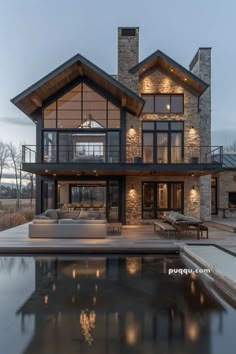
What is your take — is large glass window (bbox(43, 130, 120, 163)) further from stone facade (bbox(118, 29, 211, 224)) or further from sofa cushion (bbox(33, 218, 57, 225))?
sofa cushion (bbox(33, 218, 57, 225))

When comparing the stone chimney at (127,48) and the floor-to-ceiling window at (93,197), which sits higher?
the stone chimney at (127,48)

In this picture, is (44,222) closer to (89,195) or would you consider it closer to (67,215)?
(67,215)

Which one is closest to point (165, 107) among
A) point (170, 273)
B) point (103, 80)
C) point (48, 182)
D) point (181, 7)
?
point (103, 80)

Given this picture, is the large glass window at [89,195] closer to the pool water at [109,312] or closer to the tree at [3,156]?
the pool water at [109,312]

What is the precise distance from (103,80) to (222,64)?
30853 mm

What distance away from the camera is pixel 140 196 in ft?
54.0

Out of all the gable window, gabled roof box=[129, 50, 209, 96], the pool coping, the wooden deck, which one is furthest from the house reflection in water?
gabled roof box=[129, 50, 209, 96]

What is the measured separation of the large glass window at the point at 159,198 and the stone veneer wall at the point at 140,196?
8.9 inches

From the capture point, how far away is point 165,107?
16594mm

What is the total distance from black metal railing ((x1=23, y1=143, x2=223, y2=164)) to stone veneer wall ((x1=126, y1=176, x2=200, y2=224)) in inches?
42.7

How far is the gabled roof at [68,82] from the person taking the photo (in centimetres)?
1436

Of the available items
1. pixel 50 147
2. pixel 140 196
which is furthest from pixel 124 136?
pixel 50 147

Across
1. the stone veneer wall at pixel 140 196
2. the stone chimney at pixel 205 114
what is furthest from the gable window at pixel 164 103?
the stone veneer wall at pixel 140 196

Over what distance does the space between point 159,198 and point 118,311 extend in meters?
11.7
